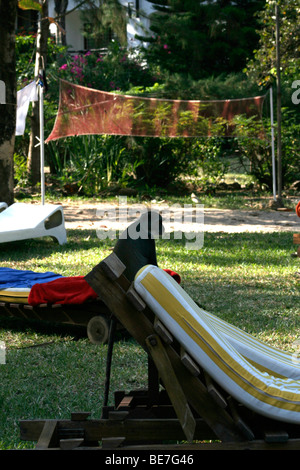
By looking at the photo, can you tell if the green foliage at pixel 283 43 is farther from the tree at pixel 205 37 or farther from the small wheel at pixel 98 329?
the small wheel at pixel 98 329

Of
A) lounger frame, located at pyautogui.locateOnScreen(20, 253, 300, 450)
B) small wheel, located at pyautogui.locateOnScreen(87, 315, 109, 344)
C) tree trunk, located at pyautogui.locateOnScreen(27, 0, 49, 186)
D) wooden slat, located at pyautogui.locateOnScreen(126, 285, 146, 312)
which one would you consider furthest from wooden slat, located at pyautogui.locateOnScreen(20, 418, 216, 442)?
tree trunk, located at pyautogui.locateOnScreen(27, 0, 49, 186)

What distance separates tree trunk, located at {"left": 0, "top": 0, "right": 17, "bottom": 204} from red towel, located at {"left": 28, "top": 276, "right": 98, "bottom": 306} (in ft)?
17.7

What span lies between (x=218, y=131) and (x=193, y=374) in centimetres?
1009

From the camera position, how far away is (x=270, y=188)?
1546 centimetres

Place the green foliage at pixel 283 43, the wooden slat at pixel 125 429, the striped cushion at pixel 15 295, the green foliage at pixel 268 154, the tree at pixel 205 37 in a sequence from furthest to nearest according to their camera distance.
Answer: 1. the tree at pixel 205 37
2. the green foliage at pixel 268 154
3. the green foliage at pixel 283 43
4. the striped cushion at pixel 15 295
5. the wooden slat at pixel 125 429

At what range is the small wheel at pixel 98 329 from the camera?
197 inches

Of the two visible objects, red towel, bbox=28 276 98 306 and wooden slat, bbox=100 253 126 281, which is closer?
wooden slat, bbox=100 253 126 281

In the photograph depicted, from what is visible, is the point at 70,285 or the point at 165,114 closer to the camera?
the point at 70,285

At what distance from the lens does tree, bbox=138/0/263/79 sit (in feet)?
73.8

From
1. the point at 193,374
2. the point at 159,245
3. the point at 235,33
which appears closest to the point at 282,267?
the point at 159,245

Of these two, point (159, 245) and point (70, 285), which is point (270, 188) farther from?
point (70, 285)

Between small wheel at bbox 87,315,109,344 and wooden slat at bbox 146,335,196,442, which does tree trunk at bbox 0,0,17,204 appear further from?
wooden slat at bbox 146,335,196,442

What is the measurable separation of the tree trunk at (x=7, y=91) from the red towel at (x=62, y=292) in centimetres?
540

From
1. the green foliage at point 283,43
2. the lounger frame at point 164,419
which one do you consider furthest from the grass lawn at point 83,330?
the green foliage at point 283,43
